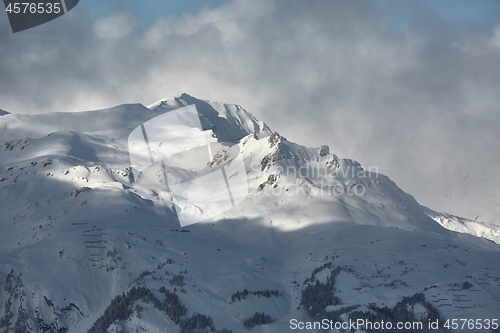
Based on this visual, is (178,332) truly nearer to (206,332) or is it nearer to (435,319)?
(206,332)

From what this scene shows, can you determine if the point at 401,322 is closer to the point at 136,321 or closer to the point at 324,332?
the point at 324,332

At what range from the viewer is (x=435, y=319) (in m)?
200

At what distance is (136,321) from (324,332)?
149ft

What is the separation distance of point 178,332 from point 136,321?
34.2 ft

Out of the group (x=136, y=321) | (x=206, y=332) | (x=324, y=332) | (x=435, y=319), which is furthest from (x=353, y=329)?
(x=136, y=321)

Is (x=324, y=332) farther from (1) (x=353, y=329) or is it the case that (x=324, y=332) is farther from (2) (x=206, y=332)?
(2) (x=206, y=332)

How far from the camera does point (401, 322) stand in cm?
19862

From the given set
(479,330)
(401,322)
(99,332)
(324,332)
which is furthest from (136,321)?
(479,330)

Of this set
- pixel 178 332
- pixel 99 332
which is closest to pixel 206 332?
pixel 178 332

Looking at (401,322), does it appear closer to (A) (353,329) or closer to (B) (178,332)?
(A) (353,329)

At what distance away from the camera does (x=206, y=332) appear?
19938 centimetres

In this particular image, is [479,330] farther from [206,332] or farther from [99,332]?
[99,332]

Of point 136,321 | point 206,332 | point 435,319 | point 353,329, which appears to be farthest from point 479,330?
point 136,321

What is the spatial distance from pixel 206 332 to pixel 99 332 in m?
25.7
